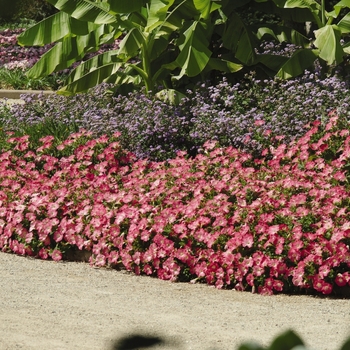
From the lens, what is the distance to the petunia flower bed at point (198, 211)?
521 centimetres

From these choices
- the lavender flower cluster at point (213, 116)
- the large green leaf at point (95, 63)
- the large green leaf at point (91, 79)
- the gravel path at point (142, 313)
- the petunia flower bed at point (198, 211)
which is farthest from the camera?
the large green leaf at point (95, 63)

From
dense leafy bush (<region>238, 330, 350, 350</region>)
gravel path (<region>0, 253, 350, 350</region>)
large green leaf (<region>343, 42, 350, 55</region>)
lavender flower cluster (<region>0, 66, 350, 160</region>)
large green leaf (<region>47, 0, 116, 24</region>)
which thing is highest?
dense leafy bush (<region>238, 330, 350, 350</region>)

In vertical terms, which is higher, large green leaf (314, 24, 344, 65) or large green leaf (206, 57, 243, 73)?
large green leaf (314, 24, 344, 65)

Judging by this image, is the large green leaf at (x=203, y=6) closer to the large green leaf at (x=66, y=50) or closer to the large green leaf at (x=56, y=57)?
the large green leaf at (x=66, y=50)

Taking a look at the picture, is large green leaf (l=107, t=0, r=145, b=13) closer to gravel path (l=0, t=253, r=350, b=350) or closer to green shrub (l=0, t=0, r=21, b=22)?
gravel path (l=0, t=253, r=350, b=350)

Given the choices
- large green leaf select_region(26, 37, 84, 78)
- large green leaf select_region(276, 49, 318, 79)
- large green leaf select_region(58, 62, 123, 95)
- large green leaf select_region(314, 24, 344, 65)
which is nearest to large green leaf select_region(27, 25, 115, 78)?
large green leaf select_region(26, 37, 84, 78)

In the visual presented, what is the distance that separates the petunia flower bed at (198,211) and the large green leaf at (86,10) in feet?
5.65

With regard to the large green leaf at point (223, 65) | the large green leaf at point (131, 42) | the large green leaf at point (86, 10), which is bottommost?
the large green leaf at point (223, 65)

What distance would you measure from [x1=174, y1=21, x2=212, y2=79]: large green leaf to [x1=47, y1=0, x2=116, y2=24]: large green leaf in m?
1.07

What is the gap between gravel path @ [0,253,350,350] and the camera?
4.10 m

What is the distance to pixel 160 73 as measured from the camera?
9359 mm

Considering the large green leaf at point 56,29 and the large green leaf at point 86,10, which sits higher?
the large green leaf at point 86,10

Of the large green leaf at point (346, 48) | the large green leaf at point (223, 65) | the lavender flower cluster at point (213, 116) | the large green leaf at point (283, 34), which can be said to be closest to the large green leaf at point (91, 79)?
the lavender flower cluster at point (213, 116)

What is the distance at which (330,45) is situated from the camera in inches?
326
